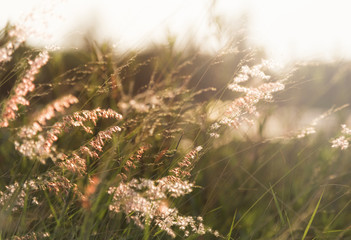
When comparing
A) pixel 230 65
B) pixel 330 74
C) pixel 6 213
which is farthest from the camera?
pixel 330 74

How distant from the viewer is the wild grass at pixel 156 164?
49.3 inches

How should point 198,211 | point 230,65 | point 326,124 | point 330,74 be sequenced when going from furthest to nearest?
point 330,74
point 230,65
point 326,124
point 198,211

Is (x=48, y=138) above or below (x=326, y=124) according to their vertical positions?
above

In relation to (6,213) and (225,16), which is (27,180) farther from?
(225,16)

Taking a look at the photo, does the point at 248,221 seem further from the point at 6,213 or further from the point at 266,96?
the point at 6,213

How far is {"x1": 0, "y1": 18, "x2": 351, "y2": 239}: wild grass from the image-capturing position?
125 centimetres

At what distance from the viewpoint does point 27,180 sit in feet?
4.30

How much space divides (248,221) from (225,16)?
0.95 metres

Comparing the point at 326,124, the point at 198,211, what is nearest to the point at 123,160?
the point at 198,211

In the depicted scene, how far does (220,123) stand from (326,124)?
0.95 m

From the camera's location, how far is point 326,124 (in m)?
2.22

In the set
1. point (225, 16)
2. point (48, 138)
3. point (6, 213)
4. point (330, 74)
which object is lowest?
point (330, 74)

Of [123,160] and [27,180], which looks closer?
[27,180]

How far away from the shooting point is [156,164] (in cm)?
148
